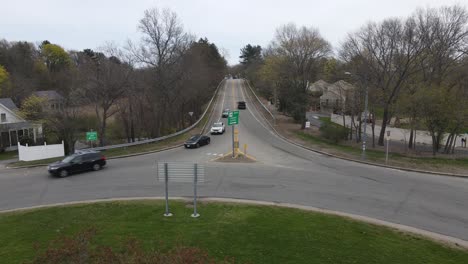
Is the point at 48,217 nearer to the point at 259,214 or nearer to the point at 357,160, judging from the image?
the point at 259,214

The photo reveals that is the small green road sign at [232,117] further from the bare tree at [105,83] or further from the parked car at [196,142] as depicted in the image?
the bare tree at [105,83]

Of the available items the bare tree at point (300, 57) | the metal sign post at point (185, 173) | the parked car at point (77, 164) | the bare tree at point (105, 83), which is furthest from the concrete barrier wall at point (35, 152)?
the bare tree at point (300, 57)

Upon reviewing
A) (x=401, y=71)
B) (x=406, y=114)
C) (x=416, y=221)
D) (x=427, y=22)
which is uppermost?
(x=427, y=22)

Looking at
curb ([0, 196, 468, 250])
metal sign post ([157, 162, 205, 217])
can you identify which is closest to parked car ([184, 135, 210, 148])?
curb ([0, 196, 468, 250])

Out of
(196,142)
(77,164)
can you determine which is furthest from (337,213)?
(196,142)

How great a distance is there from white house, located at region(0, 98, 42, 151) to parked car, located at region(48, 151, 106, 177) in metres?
22.5

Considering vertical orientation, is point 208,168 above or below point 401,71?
below

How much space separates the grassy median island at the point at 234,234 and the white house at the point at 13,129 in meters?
30.6

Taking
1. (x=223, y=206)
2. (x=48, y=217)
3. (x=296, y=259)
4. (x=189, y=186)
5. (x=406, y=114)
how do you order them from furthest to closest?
1. (x=406, y=114)
2. (x=189, y=186)
3. (x=223, y=206)
4. (x=48, y=217)
5. (x=296, y=259)

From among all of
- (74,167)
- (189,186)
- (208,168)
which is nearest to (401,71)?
(208,168)

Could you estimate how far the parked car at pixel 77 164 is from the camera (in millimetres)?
20016

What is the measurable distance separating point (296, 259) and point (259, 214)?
3832 mm

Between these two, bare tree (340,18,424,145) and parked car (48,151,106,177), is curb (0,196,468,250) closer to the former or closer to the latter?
parked car (48,151,106,177)

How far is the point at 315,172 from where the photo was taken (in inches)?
822
